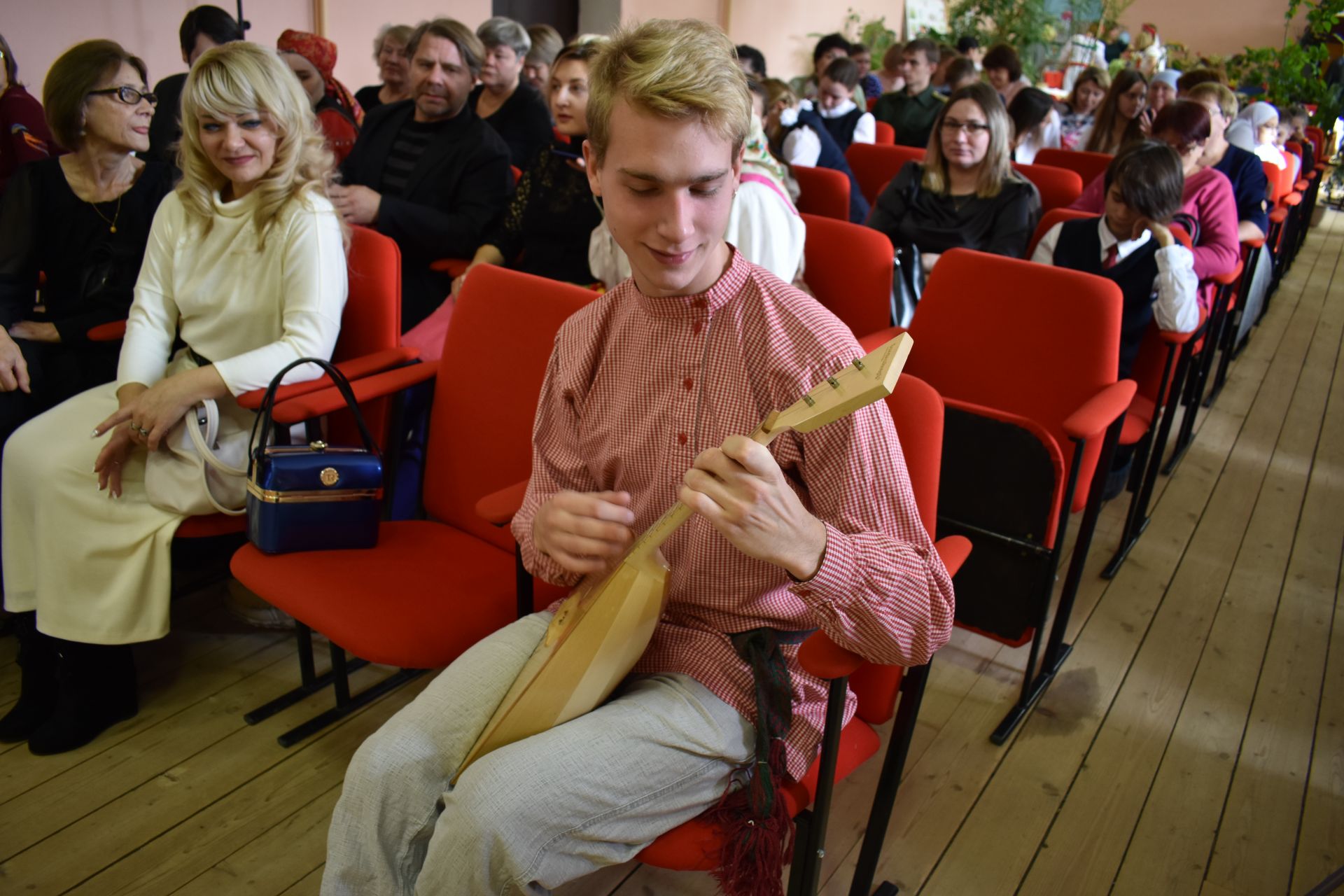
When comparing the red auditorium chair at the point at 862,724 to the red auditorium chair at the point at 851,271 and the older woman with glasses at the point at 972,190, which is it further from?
the older woman with glasses at the point at 972,190

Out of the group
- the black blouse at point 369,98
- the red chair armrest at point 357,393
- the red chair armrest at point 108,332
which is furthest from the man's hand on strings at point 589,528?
the black blouse at point 369,98

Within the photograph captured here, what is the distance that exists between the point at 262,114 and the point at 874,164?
315 centimetres

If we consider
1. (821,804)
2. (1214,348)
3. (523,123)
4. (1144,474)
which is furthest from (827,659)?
(523,123)

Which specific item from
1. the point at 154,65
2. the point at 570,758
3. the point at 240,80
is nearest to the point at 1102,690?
the point at 570,758

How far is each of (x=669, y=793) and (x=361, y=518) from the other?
2.84 feet

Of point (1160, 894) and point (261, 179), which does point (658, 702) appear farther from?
point (261, 179)

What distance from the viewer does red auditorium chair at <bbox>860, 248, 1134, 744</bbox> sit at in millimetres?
1823

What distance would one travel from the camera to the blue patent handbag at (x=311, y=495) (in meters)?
1.71

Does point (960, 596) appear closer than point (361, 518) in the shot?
No

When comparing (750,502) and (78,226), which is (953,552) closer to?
(750,502)

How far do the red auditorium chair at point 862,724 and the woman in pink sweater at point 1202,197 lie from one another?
1.91 metres

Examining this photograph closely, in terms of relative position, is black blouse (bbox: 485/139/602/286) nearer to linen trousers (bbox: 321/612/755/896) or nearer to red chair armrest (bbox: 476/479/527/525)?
red chair armrest (bbox: 476/479/527/525)

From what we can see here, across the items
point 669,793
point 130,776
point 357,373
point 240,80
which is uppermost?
point 240,80

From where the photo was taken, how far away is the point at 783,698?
1197mm
